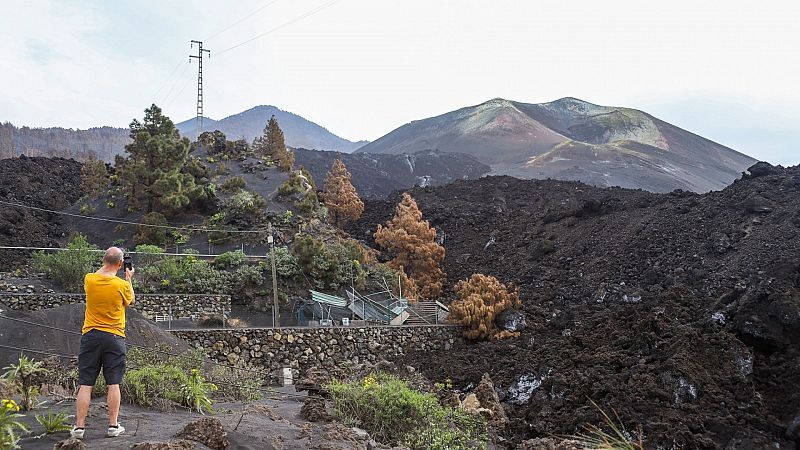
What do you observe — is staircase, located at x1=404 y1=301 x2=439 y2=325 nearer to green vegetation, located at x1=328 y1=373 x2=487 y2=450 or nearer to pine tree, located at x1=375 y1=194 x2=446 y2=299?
pine tree, located at x1=375 y1=194 x2=446 y2=299

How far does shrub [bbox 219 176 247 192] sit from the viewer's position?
29.7 m

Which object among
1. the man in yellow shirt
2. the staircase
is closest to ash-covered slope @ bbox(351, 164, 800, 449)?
the staircase

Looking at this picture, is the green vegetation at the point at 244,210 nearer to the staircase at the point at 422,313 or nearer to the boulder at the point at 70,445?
the staircase at the point at 422,313

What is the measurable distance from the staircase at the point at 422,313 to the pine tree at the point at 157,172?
11392 mm

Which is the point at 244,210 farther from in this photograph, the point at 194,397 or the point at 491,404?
the point at 194,397

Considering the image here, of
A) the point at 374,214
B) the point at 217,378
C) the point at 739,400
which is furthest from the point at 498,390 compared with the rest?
the point at 374,214

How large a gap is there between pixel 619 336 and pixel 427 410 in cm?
743

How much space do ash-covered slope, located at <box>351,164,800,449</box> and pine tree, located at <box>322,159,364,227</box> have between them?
567 cm

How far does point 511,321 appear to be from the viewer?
64.2ft

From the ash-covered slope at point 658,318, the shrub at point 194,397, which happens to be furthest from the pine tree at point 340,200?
the shrub at point 194,397

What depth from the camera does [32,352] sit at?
31.4 ft

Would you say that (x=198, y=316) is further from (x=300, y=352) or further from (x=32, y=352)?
(x=32, y=352)

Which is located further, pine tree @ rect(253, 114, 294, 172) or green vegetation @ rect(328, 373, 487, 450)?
pine tree @ rect(253, 114, 294, 172)

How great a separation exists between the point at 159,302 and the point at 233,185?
470 inches
